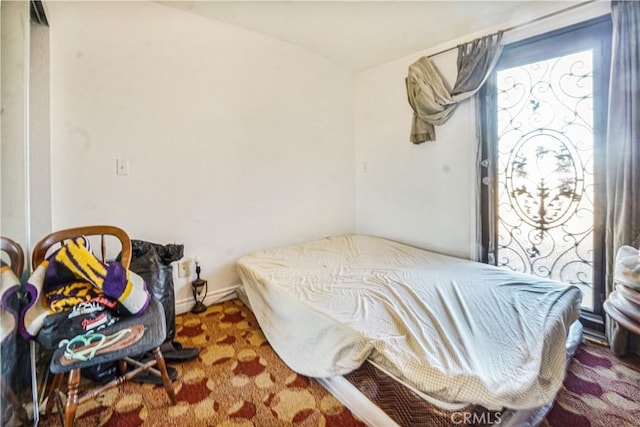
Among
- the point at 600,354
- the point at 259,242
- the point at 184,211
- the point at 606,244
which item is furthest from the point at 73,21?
the point at 600,354

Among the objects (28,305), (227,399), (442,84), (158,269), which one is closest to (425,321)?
(227,399)

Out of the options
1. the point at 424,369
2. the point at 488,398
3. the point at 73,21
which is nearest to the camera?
the point at 488,398

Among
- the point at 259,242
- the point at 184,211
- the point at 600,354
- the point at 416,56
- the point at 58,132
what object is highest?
the point at 416,56

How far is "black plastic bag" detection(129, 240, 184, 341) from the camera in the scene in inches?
68.4

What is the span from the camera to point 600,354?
1791 millimetres

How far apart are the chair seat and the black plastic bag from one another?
0.32m

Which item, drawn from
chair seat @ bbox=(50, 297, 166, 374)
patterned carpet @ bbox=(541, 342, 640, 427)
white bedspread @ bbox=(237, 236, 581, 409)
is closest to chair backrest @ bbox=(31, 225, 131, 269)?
chair seat @ bbox=(50, 297, 166, 374)

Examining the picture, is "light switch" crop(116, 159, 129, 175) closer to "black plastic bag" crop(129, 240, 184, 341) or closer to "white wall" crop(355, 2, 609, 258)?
"black plastic bag" crop(129, 240, 184, 341)

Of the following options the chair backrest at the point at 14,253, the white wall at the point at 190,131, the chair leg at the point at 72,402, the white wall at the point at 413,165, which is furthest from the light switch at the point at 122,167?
the white wall at the point at 413,165

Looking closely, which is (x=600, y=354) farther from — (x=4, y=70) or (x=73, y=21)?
(x=73, y=21)

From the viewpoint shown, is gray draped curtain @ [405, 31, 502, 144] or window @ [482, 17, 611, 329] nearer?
window @ [482, 17, 611, 329]

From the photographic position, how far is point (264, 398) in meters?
1.45

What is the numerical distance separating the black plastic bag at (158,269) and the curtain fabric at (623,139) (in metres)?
2.73

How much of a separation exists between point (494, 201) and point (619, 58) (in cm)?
112
